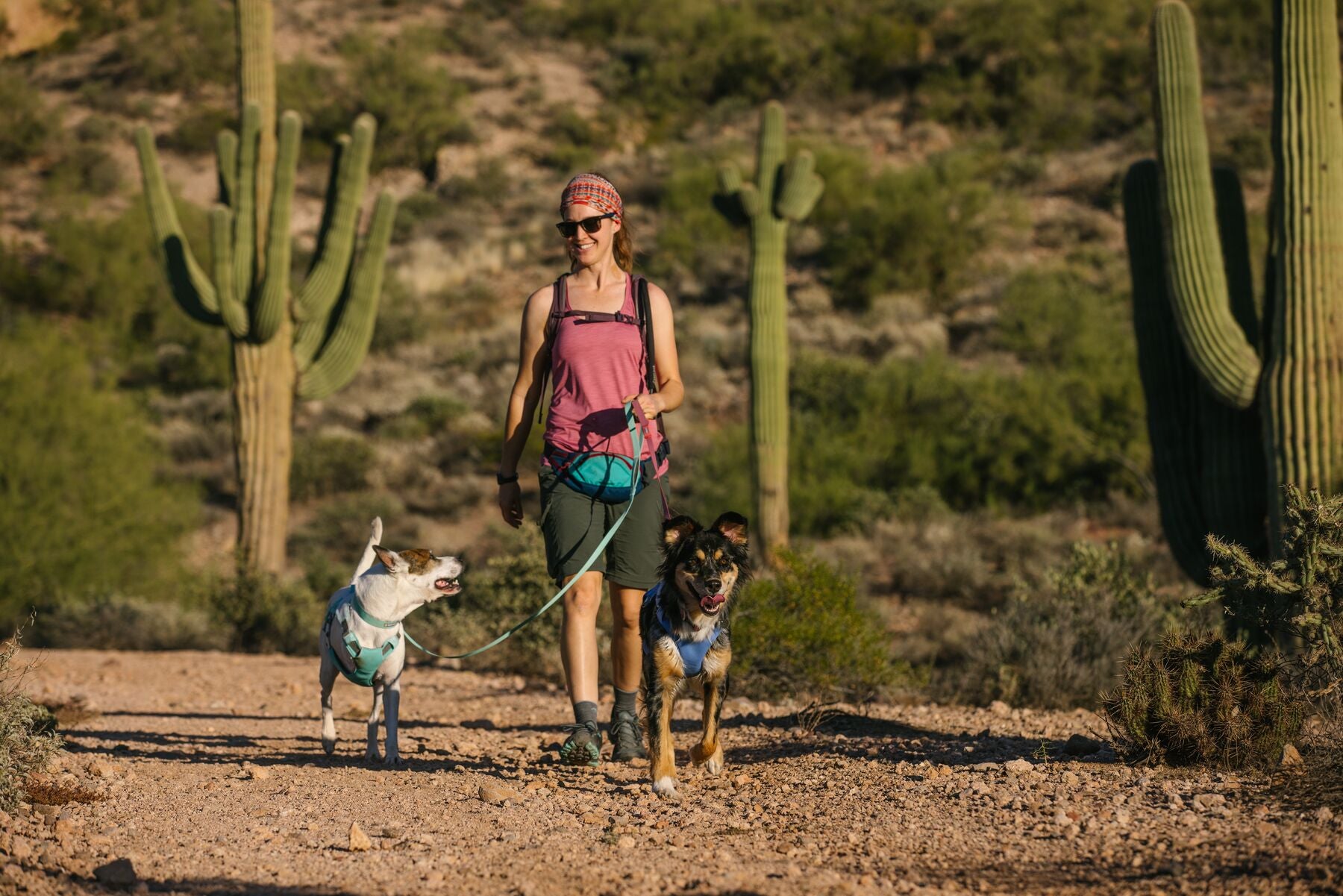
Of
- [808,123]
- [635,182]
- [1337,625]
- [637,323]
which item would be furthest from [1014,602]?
[808,123]

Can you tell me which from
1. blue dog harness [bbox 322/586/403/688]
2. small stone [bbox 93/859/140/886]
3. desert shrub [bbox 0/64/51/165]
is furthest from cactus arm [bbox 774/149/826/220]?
desert shrub [bbox 0/64/51/165]

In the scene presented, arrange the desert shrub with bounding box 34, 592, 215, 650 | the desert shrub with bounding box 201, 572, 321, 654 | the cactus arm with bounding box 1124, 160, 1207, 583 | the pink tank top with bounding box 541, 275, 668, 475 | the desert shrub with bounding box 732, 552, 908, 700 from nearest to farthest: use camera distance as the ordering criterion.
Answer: the pink tank top with bounding box 541, 275, 668, 475
the desert shrub with bounding box 732, 552, 908, 700
the cactus arm with bounding box 1124, 160, 1207, 583
the desert shrub with bounding box 201, 572, 321, 654
the desert shrub with bounding box 34, 592, 215, 650

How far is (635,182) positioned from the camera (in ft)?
118

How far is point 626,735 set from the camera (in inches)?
239

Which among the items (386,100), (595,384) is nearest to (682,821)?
(595,384)

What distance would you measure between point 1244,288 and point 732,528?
685cm

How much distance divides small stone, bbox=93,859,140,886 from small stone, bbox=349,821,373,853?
2.26 ft

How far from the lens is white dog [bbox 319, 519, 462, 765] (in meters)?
6.12

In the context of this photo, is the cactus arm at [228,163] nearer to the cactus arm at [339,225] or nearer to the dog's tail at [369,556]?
the cactus arm at [339,225]

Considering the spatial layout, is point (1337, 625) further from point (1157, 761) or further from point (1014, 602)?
point (1014, 602)

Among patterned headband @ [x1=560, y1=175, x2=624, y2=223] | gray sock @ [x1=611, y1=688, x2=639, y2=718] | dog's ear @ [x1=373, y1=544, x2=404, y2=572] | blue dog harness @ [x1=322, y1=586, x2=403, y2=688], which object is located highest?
patterned headband @ [x1=560, y1=175, x2=624, y2=223]

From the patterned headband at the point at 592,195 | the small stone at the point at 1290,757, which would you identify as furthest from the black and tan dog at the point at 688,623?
the small stone at the point at 1290,757

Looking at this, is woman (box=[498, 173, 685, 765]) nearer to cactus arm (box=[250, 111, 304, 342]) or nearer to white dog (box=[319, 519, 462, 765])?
white dog (box=[319, 519, 462, 765])

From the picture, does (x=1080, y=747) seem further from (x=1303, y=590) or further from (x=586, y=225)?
(x=586, y=225)
